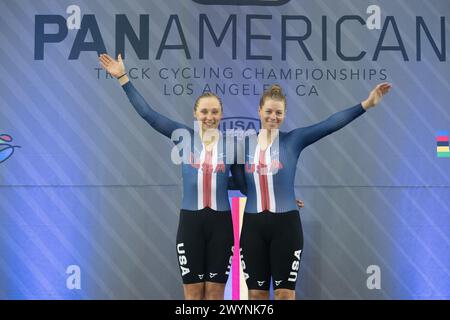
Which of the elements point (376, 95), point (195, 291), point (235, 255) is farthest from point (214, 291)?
point (376, 95)

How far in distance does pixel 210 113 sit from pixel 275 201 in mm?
646

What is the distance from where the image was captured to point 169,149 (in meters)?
5.07

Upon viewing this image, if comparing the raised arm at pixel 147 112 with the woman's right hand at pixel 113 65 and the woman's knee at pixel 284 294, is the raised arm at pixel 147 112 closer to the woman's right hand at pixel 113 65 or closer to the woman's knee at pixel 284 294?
the woman's right hand at pixel 113 65

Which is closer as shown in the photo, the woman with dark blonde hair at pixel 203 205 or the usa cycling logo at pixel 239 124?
the woman with dark blonde hair at pixel 203 205

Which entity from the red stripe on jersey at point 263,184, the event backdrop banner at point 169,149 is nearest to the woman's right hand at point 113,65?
the event backdrop banner at point 169,149

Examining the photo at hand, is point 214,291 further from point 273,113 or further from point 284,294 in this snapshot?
point 273,113

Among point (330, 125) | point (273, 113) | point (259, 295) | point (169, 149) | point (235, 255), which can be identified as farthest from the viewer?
point (169, 149)

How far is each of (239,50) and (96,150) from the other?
1112 millimetres

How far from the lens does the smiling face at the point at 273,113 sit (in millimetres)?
4695

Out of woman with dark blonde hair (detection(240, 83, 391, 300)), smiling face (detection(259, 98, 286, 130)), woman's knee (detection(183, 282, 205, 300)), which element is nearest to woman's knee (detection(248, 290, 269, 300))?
woman with dark blonde hair (detection(240, 83, 391, 300))

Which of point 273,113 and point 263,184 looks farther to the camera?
point 273,113

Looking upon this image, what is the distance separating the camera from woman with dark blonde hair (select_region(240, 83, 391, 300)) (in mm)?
4480

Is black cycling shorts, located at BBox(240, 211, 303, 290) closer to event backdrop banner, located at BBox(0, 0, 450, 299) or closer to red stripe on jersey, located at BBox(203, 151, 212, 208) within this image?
red stripe on jersey, located at BBox(203, 151, 212, 208)

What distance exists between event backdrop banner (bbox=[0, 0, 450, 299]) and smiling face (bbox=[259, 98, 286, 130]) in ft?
1.09
